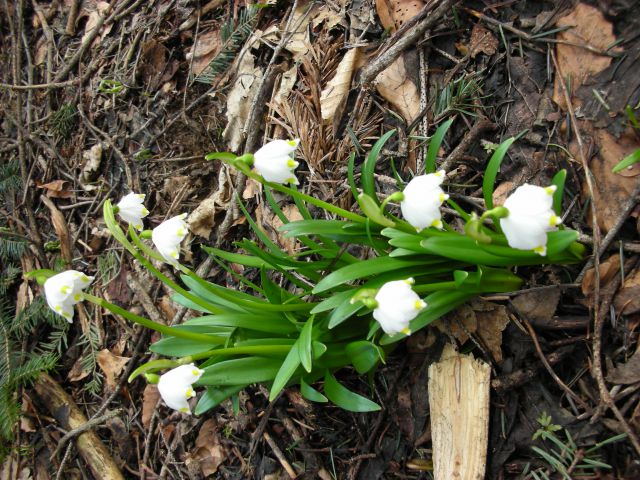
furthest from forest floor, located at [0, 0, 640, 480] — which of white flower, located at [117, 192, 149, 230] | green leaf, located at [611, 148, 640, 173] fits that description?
white flower, located at [117, 192, 149, 230]

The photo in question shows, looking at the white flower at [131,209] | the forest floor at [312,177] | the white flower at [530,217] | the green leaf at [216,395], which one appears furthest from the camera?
the green leaf at [216,395]

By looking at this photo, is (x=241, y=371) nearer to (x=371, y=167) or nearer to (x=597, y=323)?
(x=371, y=167)

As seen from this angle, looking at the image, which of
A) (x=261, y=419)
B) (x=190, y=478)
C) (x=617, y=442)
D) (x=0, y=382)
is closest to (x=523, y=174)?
(x=617, y=442)

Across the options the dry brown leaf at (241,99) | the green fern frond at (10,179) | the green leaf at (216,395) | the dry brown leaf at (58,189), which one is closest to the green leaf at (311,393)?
the green leaf at (216,395)

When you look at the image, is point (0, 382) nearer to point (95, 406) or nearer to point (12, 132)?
point (95, 406)

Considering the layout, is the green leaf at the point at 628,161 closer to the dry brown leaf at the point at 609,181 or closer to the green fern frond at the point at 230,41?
the dry brown leaf at the point at 609,181

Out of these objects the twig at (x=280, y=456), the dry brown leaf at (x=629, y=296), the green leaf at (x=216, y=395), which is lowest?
the twig at (x=280, y=456)
